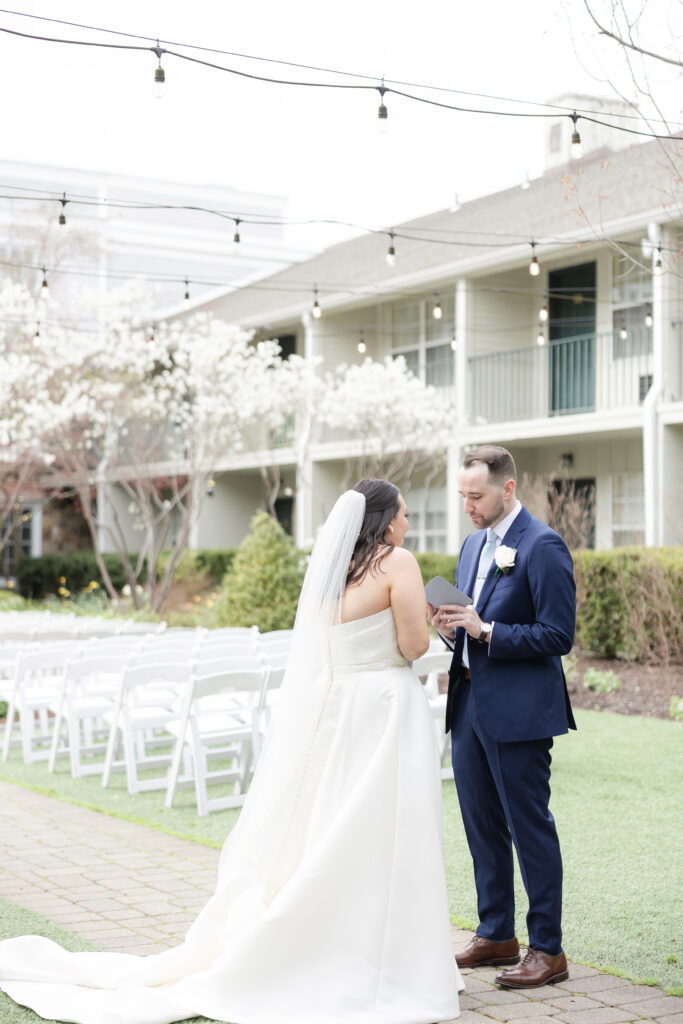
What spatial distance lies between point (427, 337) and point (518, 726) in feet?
63.2

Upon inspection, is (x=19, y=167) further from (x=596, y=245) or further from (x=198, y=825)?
(x=198, y=825)

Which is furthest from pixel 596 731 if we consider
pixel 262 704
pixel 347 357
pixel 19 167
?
pixel 19 167

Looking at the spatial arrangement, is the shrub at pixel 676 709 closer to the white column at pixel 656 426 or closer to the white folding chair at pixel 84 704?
the white folding chair at pixel 84 704

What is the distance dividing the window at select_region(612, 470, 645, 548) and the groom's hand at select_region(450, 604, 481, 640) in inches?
593

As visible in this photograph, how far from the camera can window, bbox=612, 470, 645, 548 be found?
19094 mm

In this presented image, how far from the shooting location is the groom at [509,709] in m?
4.37

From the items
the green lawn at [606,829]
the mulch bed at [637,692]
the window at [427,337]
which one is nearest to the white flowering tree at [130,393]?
the window at [427,337]

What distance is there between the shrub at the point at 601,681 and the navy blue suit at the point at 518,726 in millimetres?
8138

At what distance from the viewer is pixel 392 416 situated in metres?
20.0

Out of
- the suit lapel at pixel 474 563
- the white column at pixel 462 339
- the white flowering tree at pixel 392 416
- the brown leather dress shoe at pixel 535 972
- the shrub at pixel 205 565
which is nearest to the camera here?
the brown leather dress shoe at pixel 535 972

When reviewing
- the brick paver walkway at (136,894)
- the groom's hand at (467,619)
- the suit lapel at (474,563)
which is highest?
the suit lapel at (474,563)

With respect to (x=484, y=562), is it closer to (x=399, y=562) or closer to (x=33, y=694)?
(x=399, y=562)

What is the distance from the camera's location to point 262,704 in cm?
801

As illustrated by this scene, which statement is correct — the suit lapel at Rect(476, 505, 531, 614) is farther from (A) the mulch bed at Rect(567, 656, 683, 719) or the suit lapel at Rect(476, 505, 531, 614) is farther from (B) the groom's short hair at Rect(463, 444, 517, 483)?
(A) the mulch bed at Rect(567, 656, 683, 719)
